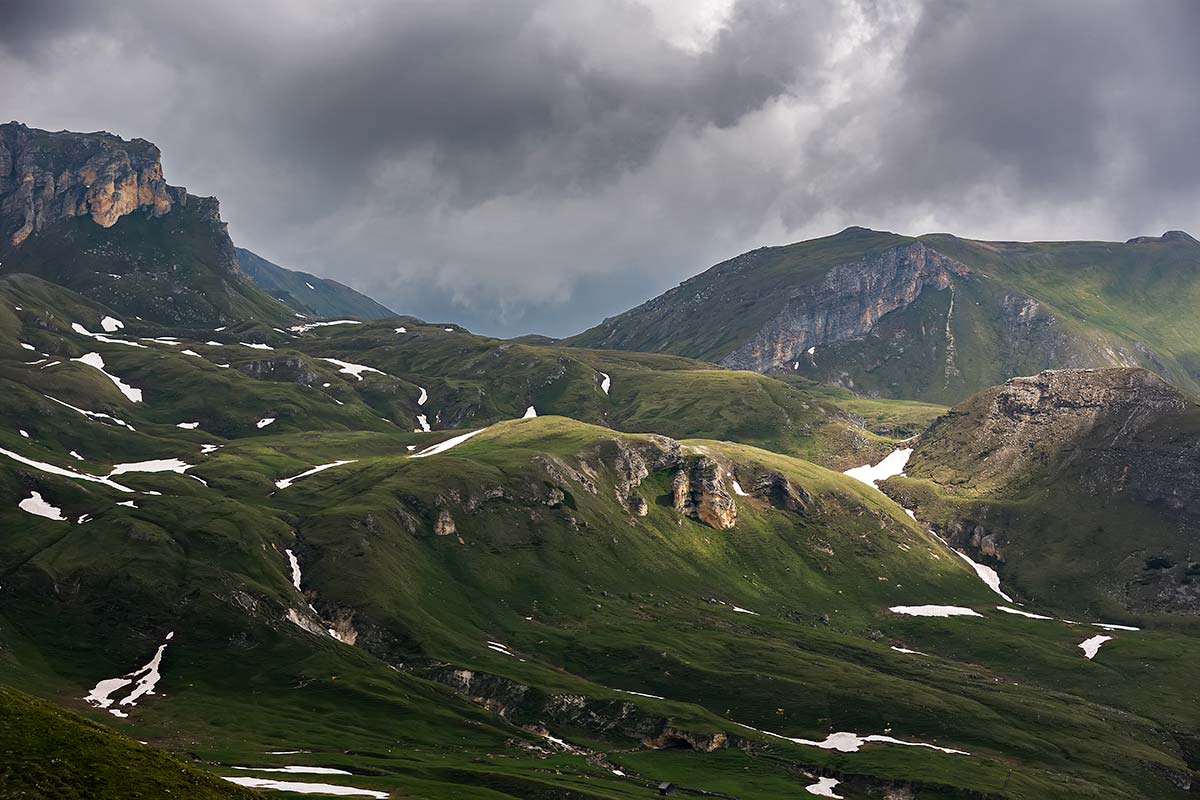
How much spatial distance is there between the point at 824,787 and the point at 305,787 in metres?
93.5

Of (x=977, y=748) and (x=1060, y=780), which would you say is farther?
(x=977, y=748)

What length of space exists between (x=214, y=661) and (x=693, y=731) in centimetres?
9054

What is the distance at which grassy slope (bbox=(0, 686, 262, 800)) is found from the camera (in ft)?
237

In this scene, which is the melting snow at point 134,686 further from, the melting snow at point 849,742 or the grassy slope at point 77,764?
the melting snow at point 849,742

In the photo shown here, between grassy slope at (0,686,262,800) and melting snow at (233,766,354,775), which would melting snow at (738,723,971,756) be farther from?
grassy slope at (0,686,262,800)

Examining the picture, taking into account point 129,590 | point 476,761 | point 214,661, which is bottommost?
point 476,761

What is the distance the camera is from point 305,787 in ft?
378

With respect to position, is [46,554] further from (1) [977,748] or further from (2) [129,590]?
(1) [977,748]

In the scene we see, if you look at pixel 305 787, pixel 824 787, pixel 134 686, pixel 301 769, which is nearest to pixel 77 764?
pixel 305 787

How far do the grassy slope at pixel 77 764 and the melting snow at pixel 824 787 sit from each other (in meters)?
108

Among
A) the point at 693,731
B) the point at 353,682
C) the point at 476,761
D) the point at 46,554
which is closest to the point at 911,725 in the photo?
the point at 693,731

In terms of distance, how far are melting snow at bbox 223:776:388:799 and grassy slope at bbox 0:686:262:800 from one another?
28025 millimetres

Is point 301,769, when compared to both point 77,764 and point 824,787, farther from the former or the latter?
point 824,787

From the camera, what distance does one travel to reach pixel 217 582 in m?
191
